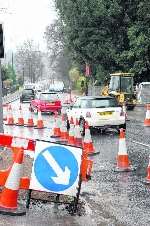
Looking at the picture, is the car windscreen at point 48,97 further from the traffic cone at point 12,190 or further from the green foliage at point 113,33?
the traffic cone at point 12,190

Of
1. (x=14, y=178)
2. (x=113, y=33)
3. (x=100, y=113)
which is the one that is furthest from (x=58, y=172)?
(x=113, y=33)

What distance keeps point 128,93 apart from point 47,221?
3565 cm

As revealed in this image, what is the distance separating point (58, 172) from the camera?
28.1 ft

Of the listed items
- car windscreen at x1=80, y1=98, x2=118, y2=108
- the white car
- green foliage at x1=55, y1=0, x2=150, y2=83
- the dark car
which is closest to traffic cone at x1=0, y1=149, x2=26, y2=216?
the white car

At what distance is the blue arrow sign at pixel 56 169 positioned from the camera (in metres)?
8.55

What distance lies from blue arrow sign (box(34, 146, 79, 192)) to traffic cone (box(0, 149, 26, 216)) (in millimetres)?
267

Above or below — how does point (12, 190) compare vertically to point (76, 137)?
above

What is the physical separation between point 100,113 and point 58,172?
13630mm

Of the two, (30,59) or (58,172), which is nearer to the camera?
(58,172)

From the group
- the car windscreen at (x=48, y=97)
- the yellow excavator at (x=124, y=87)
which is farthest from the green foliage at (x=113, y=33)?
the car windscreen at (x=48, y=97)

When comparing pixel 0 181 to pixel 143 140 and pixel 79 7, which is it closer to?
pixel 143 140

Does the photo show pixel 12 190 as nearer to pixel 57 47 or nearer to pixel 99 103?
pixel 99 103

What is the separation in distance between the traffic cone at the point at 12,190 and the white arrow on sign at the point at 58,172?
405mm

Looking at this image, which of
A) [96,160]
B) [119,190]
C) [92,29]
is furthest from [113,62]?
[119,190]
